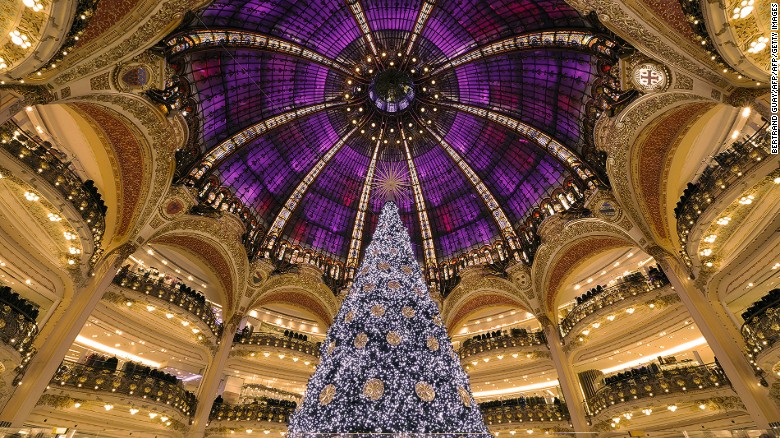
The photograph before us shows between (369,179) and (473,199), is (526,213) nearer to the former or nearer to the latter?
(473,199)

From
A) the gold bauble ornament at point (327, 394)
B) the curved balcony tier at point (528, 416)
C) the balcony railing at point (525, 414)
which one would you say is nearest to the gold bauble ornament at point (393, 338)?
the gold bauble ornament at point (327, 394)

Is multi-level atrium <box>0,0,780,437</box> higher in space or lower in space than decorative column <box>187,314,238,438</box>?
higher

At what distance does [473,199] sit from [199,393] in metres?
22.0

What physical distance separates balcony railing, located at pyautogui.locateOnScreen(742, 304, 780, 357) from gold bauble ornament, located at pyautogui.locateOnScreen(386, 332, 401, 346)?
12.4 meters

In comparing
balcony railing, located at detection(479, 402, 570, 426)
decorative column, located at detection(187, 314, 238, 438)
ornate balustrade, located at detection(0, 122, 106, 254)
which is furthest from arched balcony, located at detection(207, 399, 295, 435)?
balcony railing, located at detection(479, 402, 570, 426)

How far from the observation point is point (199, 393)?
1962 centimetres

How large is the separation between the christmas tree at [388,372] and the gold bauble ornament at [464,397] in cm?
2

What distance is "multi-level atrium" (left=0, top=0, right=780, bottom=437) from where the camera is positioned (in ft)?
40.7

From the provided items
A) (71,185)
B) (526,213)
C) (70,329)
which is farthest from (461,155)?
(70,329)

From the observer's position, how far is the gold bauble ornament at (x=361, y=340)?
29.8 ft

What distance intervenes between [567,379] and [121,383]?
890 inches

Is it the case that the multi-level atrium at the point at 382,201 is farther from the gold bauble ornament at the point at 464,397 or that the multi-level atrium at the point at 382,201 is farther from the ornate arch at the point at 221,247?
the gold bauble ornament at the point at 464,397

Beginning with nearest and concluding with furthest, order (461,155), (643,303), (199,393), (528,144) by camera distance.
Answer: (643,303)
(199,393)
(528,144)
(461,155)

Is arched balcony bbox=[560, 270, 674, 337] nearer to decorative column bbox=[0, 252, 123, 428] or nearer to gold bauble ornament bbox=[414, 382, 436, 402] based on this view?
gold bauble ornament bbox=[414, 382, 436, 402]
